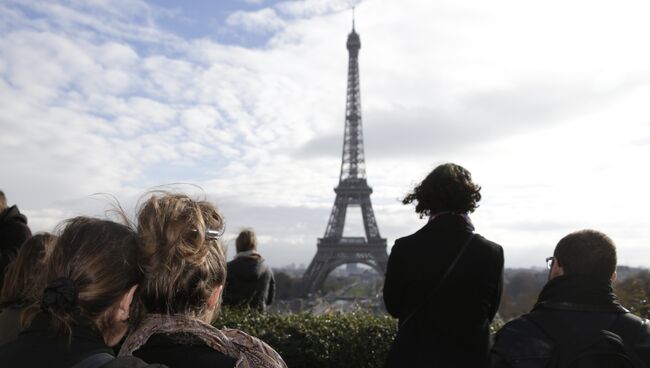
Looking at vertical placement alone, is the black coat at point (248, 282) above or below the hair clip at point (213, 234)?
below

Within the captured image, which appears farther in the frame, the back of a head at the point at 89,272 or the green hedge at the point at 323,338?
the green hedge at the point at 323,338

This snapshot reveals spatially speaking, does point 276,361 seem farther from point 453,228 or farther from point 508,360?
point 453,228

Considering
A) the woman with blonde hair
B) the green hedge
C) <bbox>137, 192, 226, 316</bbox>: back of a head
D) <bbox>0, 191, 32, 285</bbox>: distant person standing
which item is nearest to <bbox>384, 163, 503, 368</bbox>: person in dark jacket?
the woman with blonde hair

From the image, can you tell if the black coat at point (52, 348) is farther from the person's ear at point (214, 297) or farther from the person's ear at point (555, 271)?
the person's ear at point (555, 271)

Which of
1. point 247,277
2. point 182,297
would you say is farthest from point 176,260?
point 247,277

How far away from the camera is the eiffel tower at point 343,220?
142 ft

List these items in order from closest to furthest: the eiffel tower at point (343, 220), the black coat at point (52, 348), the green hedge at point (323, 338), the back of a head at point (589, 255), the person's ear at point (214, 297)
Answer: the black coat at point (52, 348) < the person's ear at point (214, 297) < the back of a head at point (589, 255) < the green hedge at point (323, 338) < the eiffel tower at point (343, 220)

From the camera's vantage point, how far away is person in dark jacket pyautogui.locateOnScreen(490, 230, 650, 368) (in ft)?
8.84

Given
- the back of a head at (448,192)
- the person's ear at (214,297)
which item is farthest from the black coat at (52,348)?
the back of a head at (448,192)

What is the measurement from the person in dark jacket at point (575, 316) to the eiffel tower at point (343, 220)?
127ft

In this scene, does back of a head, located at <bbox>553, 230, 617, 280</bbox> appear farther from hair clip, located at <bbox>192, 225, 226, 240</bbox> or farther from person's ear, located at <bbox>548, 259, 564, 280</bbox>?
hair clip, located at <bbox>192, 225, 226, 240</bbox>

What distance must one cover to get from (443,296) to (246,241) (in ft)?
11.0

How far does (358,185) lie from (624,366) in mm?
43194

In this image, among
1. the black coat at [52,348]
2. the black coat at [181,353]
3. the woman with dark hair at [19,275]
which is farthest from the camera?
the woman with dark hair at [19,275]
